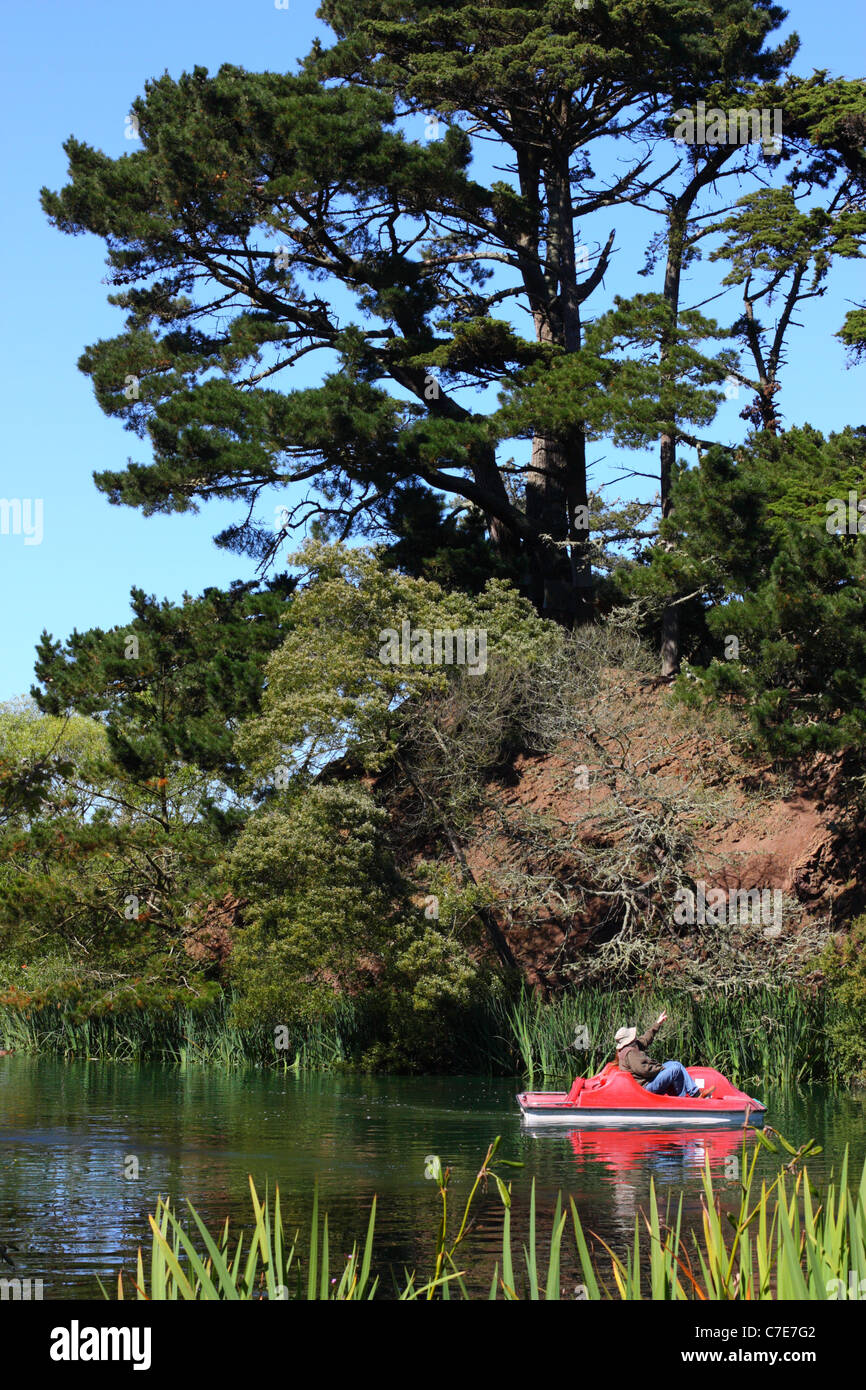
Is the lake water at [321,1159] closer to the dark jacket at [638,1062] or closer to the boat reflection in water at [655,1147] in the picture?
the boat reflection in water at [655,1147]

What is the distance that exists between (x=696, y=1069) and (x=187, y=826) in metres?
12.5

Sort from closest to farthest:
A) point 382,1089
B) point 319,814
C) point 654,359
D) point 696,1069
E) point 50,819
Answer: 1. point 696,1069
2. point 382,1089
3. point 319,814
4. point 50,819
5. point 654,359

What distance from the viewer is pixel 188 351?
2983 cm

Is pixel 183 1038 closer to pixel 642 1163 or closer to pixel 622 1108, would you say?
pixel 622 1108

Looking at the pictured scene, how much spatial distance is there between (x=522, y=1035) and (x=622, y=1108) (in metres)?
4.96

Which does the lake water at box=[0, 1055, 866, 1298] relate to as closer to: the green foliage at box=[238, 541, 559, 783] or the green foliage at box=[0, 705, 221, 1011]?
the green foliage at box=[0, 705, 221, 1011]

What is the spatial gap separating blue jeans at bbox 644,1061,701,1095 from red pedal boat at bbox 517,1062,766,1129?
37 centimetres

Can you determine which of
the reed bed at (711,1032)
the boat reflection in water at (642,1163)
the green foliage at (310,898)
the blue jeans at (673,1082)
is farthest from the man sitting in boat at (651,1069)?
the green foliage at (310,898)

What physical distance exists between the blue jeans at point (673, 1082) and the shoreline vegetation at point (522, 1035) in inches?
121

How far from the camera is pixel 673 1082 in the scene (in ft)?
53.7

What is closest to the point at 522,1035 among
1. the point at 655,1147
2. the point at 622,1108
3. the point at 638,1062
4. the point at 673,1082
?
the point at 638,1062
